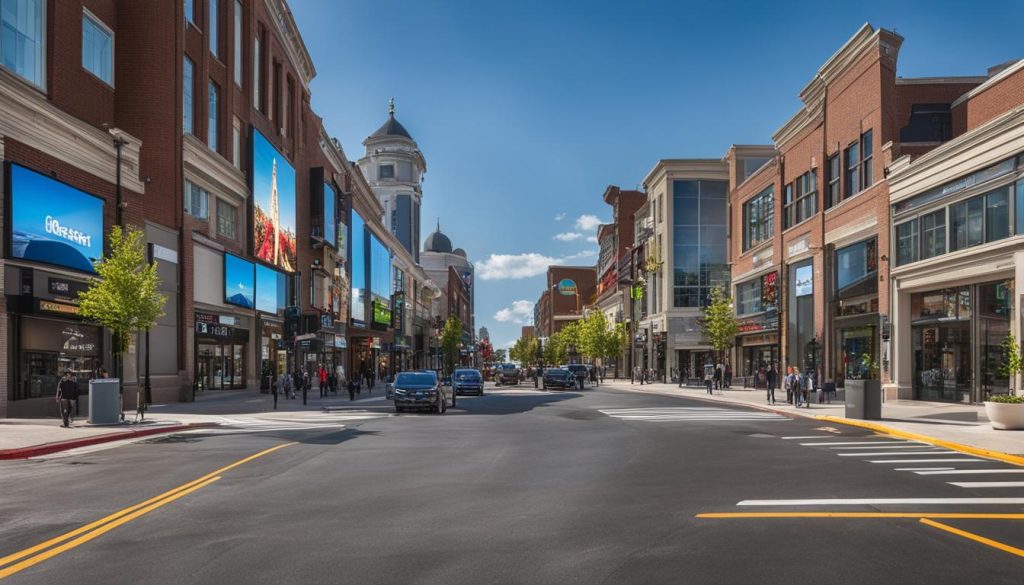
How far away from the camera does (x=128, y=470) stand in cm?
1431

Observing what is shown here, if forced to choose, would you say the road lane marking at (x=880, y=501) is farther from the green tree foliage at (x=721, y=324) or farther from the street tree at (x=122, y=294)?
the green tree foliage at (x=721, y=324)

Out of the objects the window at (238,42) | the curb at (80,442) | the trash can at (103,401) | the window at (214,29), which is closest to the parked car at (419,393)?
the curb at (80,442)

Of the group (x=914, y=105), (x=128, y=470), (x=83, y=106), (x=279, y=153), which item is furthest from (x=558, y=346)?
(x=128, y=470)

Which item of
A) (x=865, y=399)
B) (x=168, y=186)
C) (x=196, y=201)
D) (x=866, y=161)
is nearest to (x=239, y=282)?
(x=196, y=201)

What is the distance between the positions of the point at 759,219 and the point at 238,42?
36020 millimetres

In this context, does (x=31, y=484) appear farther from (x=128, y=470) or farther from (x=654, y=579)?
(x=654, y=579)

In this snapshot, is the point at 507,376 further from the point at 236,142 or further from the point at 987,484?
the point at 987,484

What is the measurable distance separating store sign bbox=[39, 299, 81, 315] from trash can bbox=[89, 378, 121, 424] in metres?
3.81

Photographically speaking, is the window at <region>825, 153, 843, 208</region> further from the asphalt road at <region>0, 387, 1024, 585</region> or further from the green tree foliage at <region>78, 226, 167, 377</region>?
the green tree foliage at <region>78, 226, 167, 377</region>

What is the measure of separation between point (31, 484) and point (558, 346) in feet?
431

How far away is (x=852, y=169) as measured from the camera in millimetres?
40906

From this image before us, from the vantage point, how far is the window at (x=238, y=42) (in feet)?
150

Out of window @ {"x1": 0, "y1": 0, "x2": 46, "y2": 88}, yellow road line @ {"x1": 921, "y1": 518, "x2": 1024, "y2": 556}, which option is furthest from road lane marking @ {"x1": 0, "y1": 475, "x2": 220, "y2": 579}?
window @ {"x1": 0, "y1": 0, "x2": 46, "y2": 88}

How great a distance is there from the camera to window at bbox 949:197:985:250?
2917cm
